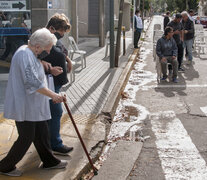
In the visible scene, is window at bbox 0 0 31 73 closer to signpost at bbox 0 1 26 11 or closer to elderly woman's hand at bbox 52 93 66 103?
signpost at bbox 0 1 26 11

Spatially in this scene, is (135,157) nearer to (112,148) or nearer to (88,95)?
(112,148)

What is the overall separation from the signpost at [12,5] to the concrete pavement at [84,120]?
7.54ft

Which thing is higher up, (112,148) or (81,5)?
(81,5)

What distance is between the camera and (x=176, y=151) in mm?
5027

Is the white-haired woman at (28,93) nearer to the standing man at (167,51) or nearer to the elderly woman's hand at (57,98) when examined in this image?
the elderly woman's hand at (57,98)

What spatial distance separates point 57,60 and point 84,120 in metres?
2.07

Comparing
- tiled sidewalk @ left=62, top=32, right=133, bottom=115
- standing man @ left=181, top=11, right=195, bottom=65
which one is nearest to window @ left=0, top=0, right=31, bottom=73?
tiled sidewalk @ left=62, top=32, right=133, bottom=115

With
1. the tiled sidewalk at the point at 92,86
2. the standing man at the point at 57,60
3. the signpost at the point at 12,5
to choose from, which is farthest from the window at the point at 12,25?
the standing man at the point at 57,60

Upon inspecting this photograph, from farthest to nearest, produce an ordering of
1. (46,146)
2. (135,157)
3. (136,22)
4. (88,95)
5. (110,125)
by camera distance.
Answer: (136,22) → (88,95) → (110,125) → (135,157) → (46,146)

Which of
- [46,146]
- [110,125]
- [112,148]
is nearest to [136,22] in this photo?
[110,125]

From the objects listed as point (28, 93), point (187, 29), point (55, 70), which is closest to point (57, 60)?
point (55, 70)

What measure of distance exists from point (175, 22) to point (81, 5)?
14258mm

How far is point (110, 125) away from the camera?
6215 millimetres

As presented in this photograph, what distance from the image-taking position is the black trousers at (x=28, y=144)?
3768 millimetres
